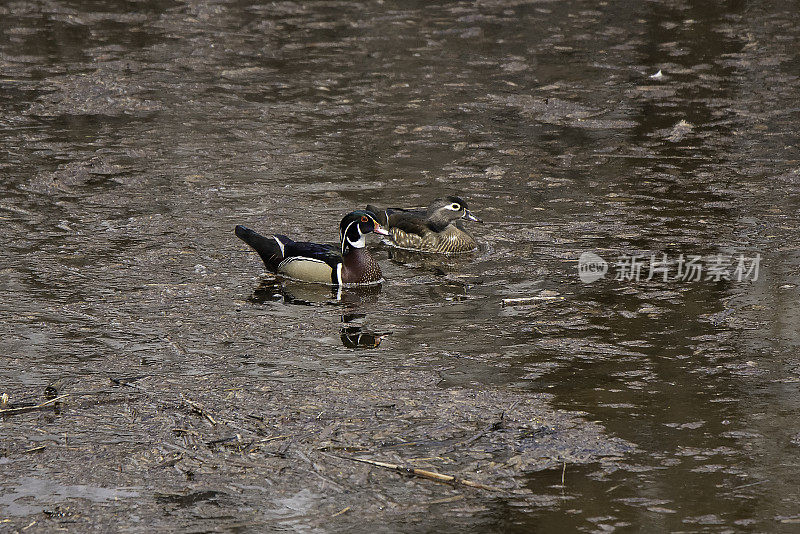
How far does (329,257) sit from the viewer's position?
9.69 meters

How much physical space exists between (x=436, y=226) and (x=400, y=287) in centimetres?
100

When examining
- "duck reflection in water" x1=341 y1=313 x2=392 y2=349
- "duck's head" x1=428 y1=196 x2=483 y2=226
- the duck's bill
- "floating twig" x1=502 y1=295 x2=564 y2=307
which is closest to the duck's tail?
"duck reflection in water" x1=341 y1=313 x2=392 y2=349

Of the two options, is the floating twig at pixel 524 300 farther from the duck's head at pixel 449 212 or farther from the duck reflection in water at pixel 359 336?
the duck's head at pixel 449 212

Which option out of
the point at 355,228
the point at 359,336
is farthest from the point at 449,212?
the point at 359,336

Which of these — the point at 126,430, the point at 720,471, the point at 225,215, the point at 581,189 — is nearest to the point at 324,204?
the point at 225,215

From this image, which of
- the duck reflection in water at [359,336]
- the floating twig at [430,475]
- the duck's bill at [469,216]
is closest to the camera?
the floating twig at [430,475]

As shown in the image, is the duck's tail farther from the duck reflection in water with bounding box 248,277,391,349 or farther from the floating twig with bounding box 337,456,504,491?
the floating twig with bounding box 337,456,504,491

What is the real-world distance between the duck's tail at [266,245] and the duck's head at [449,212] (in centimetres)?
159

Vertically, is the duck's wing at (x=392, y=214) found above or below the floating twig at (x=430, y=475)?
above

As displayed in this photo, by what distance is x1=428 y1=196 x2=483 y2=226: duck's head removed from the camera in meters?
10.3

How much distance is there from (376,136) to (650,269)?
4910mm

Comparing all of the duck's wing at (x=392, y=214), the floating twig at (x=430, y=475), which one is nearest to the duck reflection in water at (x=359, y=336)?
the floating twig at (x=430, y=475)

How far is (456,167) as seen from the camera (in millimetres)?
12352

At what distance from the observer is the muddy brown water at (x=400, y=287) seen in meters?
6.07
